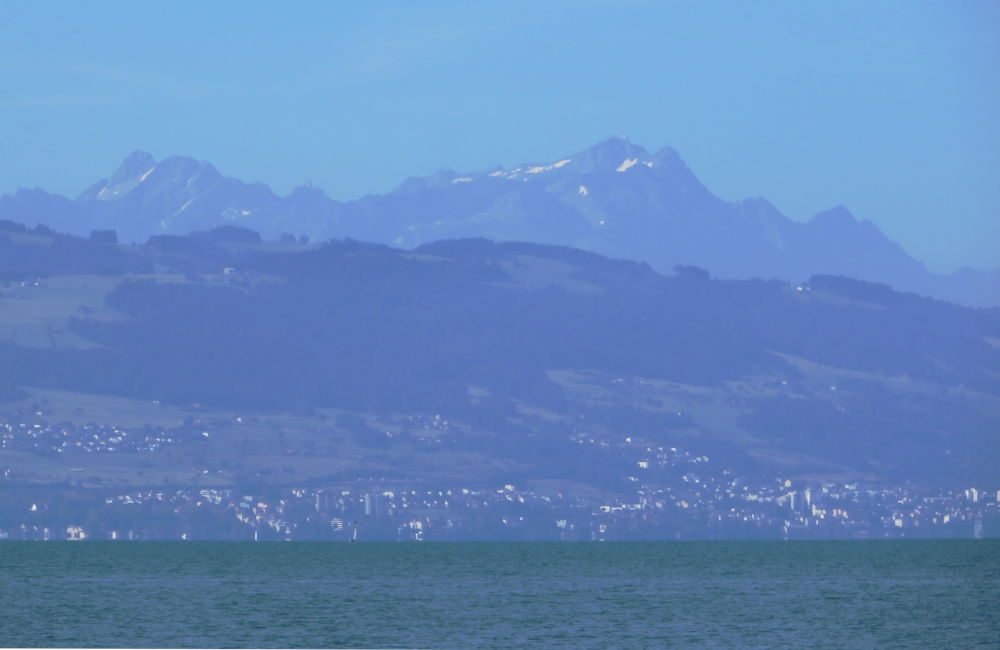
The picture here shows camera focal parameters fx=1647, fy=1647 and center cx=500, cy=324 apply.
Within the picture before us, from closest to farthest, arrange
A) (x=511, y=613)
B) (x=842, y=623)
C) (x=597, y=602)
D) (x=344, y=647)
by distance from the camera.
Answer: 1. (x=344, y=647)
2. (x=842, y=623)
3. (x=511, y=613)
4. (x=597, y=602)

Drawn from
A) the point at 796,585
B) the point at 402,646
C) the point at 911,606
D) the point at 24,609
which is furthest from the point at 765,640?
the point at 796,585

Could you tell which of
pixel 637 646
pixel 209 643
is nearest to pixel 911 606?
pixel 637 646

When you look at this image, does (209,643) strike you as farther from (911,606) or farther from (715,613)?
(911,606)

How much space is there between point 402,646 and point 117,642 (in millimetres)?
19772

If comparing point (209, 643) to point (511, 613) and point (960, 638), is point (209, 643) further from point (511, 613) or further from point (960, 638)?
point (960, 638)

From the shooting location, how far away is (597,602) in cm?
15812

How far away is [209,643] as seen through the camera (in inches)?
4471

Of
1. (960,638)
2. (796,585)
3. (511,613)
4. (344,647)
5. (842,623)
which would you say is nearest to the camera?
(344,647)

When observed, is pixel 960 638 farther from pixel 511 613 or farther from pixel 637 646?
pixel 511 613

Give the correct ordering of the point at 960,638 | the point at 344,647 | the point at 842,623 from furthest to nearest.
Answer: the point at 842,623, the point at 960,638, the point at 344,647

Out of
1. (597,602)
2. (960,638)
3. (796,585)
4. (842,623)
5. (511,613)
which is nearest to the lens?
(960,638)

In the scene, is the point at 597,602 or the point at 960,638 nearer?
the point at 960,638

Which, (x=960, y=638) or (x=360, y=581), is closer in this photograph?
(x=960, y=638)

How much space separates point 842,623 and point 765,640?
18166mm
